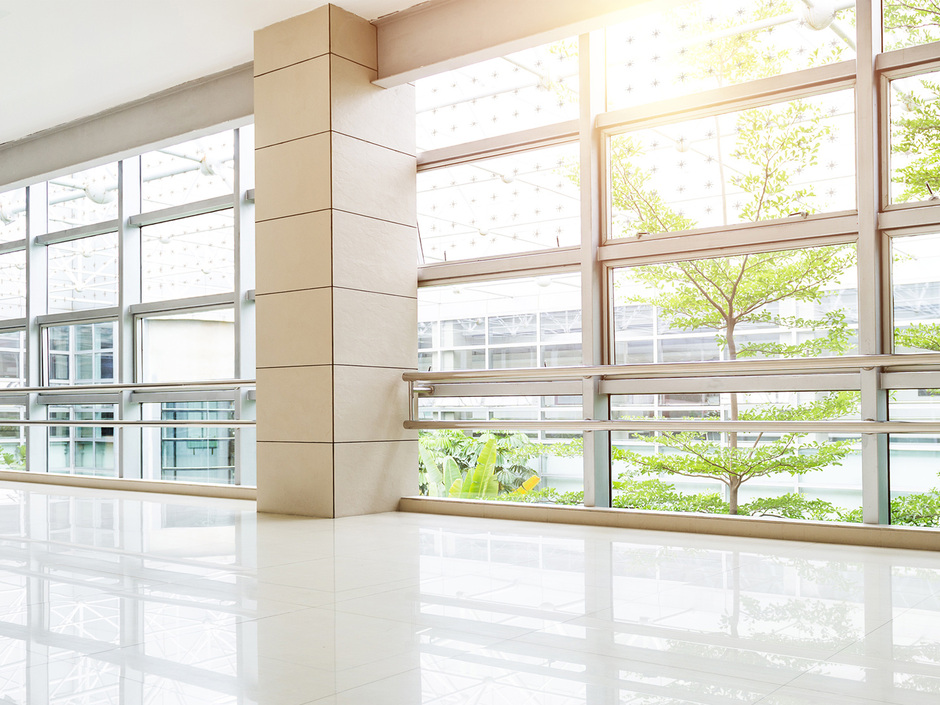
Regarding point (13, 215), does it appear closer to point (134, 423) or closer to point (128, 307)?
point (128, 307)

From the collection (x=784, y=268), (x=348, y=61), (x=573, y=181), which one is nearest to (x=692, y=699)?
(x=784, y=268)

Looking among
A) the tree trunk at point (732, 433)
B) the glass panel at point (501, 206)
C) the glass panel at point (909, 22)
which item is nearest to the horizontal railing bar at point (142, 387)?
the glass panel at point (501, 206)

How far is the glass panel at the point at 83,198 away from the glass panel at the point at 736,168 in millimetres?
4400

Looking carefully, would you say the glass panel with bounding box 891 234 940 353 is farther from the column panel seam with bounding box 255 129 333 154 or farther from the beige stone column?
the column panel seam with bounding box 255 129 333 154

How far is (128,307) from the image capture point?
6.80 metres

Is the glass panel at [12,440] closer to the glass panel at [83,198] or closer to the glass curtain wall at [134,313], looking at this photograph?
the glass curtain wall at [134,313]

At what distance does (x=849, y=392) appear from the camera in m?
3.83

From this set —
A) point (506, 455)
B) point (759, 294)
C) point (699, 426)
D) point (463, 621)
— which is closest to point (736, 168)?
point (759, 294)

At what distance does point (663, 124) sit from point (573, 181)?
0.57 m

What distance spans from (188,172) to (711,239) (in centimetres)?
401

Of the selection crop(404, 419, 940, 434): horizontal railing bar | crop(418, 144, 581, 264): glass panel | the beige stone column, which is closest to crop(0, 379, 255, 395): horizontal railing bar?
the beige stone column

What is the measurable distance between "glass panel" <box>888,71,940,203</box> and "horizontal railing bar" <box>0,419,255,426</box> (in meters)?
3.78

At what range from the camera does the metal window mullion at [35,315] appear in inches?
303

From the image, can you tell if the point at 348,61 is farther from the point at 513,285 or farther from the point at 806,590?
the point at 806,590
